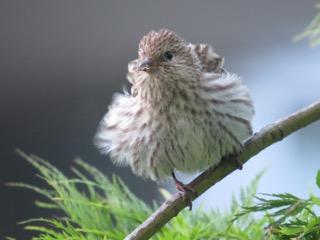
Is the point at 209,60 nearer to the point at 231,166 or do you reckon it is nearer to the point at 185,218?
the point at 231,166

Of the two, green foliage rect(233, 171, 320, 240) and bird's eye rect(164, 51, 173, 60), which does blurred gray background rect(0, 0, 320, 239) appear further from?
green foliage rect(233, 171, 320, 240)

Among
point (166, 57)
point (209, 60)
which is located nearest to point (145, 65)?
point (166, 57)

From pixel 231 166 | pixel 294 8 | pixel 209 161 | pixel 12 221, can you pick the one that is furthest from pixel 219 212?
pixel 294 8

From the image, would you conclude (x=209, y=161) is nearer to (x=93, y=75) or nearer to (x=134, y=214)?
(x=134, y=214)

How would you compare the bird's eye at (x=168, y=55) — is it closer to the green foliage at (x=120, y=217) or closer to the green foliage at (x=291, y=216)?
the green foliage at (x=120, y=217)

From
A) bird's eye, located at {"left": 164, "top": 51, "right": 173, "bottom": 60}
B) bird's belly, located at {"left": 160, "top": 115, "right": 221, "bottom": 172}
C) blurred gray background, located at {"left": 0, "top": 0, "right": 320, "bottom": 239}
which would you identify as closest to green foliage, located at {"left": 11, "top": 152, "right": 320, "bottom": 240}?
bird's belly, located at {"left": 160, "top": 115, "right": 221, "bottom": 172}
